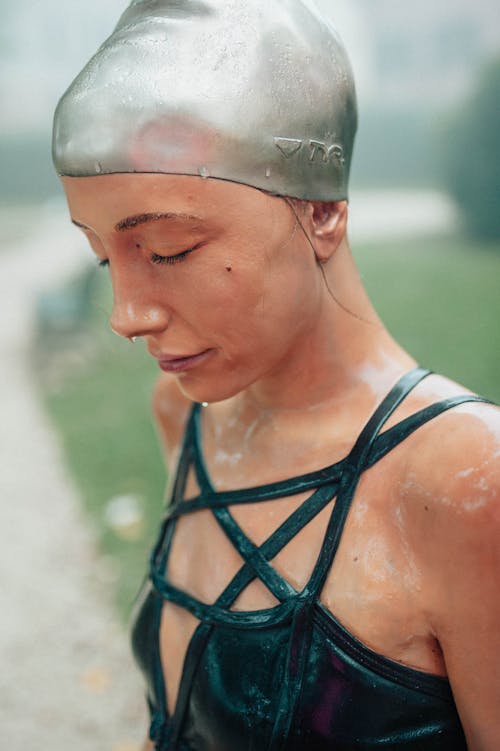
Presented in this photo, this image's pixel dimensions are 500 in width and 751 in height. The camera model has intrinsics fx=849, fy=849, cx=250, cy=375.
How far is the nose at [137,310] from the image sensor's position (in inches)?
56.4

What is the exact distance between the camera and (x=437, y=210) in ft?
21.0

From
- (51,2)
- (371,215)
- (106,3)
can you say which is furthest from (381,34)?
(51,2)

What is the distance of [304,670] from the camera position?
4.68ft

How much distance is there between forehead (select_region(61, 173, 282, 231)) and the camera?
133cm

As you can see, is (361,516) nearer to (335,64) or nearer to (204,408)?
(204,408)

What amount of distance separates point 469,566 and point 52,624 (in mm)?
3404

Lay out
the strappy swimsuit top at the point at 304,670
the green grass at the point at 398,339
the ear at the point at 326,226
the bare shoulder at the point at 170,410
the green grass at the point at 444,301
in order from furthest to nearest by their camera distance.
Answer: the green grass at the point at 444,301 → the green grass at the point at 398,339 → the bare shoulder at the point at 170,410 → the ear at the point at 326,226 → the strappy swimsuit top at the point at 304,670

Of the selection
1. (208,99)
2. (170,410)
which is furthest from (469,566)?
(170,410)

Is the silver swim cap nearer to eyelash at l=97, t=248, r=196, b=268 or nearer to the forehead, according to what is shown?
the forehead

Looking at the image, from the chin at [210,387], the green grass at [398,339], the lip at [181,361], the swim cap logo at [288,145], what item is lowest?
the chin at [210,387]

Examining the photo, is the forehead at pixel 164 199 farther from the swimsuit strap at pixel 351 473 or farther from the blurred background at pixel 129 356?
the blurred background at pixel 129 356

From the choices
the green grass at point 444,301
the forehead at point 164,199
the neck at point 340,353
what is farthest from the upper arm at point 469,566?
the green grass at point 444,301

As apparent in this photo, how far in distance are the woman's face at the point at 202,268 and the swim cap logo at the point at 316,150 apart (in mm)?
82

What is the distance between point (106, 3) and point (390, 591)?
8705 millimetres
